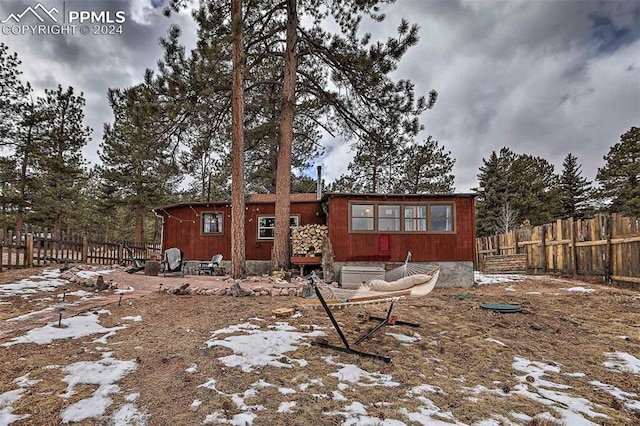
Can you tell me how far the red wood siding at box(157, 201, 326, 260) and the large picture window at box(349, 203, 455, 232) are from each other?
7.10 feet

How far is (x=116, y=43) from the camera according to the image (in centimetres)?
1121

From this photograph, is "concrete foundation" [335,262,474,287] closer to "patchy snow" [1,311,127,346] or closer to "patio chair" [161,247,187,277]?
"patio chair" [161,247,187,277]

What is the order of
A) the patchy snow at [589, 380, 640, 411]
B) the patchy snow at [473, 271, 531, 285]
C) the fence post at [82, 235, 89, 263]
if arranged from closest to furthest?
the patchy snow at [589, 380, 640, 411], the patchy snow at [473, 271, 531, 285], the fence post at [82, 235, 89, 263]

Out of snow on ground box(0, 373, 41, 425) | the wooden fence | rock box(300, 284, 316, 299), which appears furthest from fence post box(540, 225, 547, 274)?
the wooden fence

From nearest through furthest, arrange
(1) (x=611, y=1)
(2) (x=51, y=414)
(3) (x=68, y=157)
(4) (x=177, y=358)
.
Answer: (2) (x=51, y=414) < (4) (x=177, y=358) < (1) (x=611, y=1) < (3) (x=68, y=157)

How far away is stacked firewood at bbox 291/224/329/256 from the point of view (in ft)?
33.4

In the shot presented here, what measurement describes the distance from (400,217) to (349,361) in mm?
7263

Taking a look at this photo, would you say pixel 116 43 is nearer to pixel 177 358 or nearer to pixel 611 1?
pixel 177 358

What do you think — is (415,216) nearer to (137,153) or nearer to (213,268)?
(213,268)

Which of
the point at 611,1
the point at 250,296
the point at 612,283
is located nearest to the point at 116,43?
the point at 250,296

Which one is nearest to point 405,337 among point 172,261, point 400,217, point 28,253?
point 400,217

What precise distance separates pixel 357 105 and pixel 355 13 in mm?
2670

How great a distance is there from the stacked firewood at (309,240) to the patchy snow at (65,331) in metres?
6.28

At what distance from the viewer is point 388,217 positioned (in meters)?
10.1
